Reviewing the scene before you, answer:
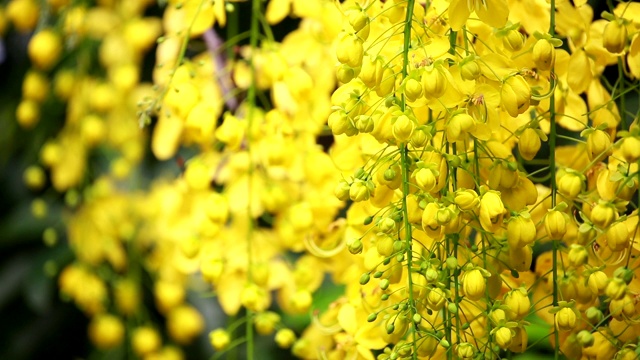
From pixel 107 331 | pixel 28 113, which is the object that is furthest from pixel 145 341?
pixel 28 113

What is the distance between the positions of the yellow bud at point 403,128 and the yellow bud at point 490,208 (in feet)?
0.22

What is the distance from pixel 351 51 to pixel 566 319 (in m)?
0.22

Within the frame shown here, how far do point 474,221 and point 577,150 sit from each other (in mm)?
117

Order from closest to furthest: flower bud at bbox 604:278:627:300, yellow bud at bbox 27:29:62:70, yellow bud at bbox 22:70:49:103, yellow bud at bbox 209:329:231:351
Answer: flower bud at bbox 604:278:627:300 → yellow bud at bbox 209:329:231:351 → yellow bud at bbox 27:29:62:70 → yellow bud at bbox 22:70:49:103

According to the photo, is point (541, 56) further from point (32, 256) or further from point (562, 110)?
point (32, 256)

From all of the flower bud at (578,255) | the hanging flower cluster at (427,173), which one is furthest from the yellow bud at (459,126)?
the flower bud at (578,255)

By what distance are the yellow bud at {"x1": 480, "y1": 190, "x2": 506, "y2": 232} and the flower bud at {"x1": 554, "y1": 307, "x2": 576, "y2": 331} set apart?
0.23ft

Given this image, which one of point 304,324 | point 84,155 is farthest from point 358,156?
point 84,155

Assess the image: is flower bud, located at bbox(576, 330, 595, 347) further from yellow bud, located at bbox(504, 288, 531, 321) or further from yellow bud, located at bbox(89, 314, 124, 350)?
yellow bud, located at bbox(89, 314, 124, 350)

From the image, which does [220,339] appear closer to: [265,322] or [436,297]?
[265,322]

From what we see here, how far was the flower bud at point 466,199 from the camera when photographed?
61cm

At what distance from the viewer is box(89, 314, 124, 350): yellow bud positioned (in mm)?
1468

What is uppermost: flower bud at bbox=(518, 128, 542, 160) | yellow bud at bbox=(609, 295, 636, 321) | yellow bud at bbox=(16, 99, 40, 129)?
flower bud at bbox=(518, 128, 542, 160)

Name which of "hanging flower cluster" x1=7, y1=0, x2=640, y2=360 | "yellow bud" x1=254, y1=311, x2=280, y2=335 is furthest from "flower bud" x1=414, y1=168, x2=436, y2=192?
"yellow bud" x1=254, y1=311, x2=280, y2=335
